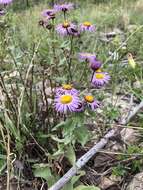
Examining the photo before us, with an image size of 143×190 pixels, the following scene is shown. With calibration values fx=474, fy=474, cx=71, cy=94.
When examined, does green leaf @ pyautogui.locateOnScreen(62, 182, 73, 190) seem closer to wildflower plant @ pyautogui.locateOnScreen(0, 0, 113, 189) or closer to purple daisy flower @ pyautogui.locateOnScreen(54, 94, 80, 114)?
wildflower plant @ pyautogui.locateOnScreen(0, 0, 113, 189)

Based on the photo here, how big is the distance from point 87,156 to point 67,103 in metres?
0.37

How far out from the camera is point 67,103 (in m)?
2.14

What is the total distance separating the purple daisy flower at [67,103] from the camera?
2116 mm

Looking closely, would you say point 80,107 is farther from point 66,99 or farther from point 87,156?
point 87,156

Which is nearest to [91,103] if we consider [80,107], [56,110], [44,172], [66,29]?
[80,107]

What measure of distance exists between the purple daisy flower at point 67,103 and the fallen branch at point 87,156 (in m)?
0.30

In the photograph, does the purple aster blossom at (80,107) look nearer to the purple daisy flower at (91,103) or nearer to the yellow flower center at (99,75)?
the purple daisy flower at (91,103)

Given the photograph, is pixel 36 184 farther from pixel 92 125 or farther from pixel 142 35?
pixel 142 35

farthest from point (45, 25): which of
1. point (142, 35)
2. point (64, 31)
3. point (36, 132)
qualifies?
point (142, 35)

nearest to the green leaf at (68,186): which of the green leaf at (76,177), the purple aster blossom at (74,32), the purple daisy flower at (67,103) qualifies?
the green leaf at (76,177)

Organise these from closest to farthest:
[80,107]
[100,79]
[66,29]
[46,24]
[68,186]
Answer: [80,107] → [68,186] → [100,79] → [66,29] → [46,24]

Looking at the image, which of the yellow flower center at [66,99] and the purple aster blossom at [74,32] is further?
the purple aster blossom at [74,32]

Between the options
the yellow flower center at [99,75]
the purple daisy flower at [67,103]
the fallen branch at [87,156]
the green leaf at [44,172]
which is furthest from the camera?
the yellow flower center at [99,75]

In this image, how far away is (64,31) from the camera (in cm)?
256
